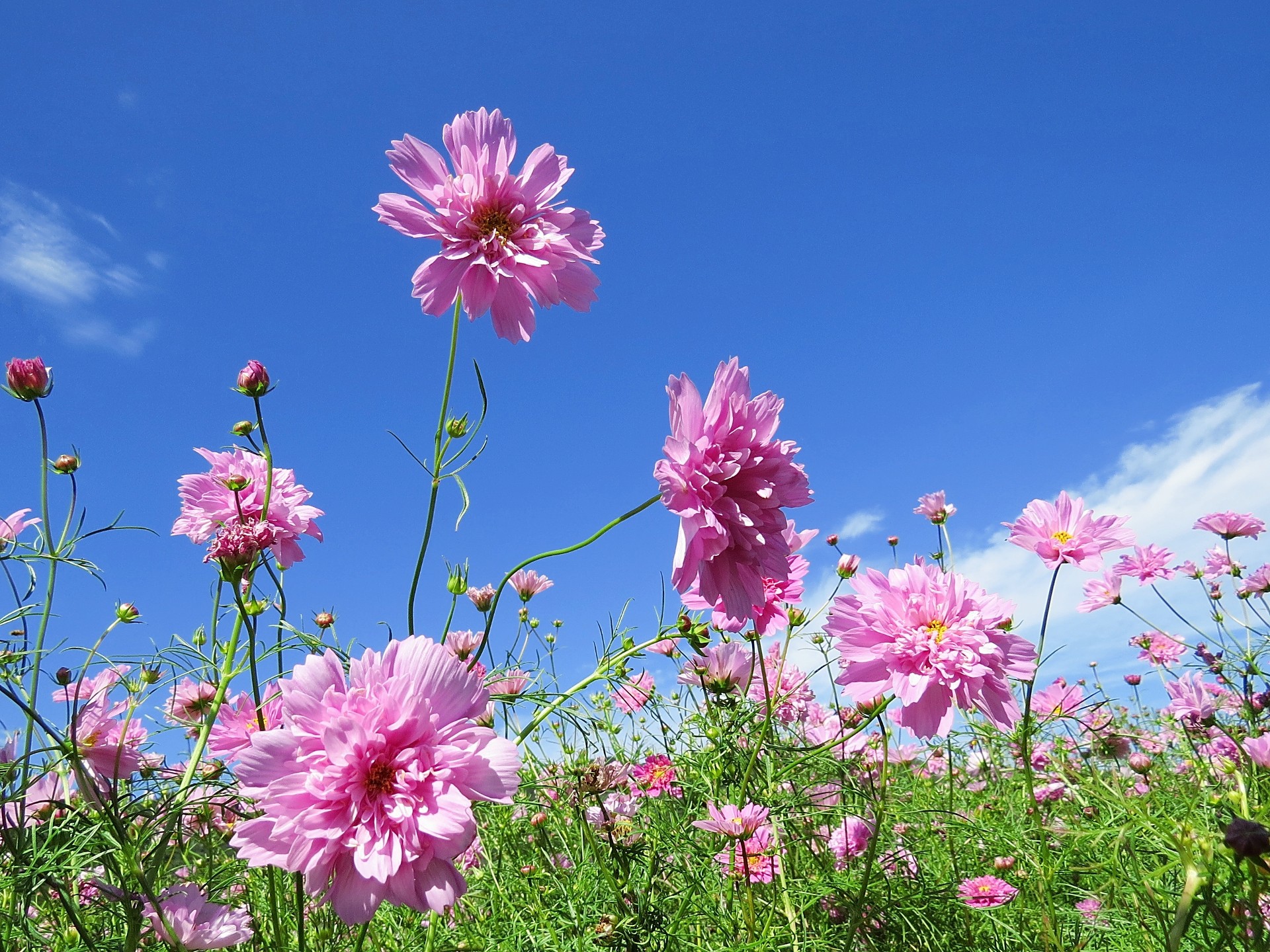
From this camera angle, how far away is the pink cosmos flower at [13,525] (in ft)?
5.32

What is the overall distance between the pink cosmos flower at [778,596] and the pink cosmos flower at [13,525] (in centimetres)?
134

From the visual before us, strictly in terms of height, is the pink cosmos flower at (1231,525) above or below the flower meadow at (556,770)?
above

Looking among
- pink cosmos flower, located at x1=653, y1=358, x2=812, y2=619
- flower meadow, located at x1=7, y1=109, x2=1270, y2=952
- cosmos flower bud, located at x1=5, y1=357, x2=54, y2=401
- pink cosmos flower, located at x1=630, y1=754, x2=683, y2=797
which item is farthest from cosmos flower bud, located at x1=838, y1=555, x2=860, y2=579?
cosmos flower bud, located at x1=5, y1=357, x2=54, y2=401

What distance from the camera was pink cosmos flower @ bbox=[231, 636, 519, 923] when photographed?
0.77 m

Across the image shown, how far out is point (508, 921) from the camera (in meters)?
1.70

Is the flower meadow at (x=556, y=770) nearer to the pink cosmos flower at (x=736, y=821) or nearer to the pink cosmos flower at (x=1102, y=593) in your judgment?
the pink cosmos flower at (x=736, y=821)

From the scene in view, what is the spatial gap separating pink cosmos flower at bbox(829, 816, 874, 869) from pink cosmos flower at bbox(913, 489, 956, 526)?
1.17 meters

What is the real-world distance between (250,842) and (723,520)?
22.9 inches

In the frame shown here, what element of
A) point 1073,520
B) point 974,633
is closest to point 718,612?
point 974,633

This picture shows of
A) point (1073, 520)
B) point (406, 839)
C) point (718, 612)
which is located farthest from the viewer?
point (1073, 520)

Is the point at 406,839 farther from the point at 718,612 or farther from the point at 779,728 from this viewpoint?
the point at 779,728

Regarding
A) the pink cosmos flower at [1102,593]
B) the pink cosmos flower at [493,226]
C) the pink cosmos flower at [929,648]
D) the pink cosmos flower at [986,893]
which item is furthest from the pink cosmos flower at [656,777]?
the pink cosmos flower at [1102,593]

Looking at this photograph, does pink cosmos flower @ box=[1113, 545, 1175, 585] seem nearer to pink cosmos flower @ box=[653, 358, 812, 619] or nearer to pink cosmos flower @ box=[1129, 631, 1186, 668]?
pink cosmos flower @ box=[1129, 631, 1186, 668]

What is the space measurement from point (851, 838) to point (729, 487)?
1264 millimetres
